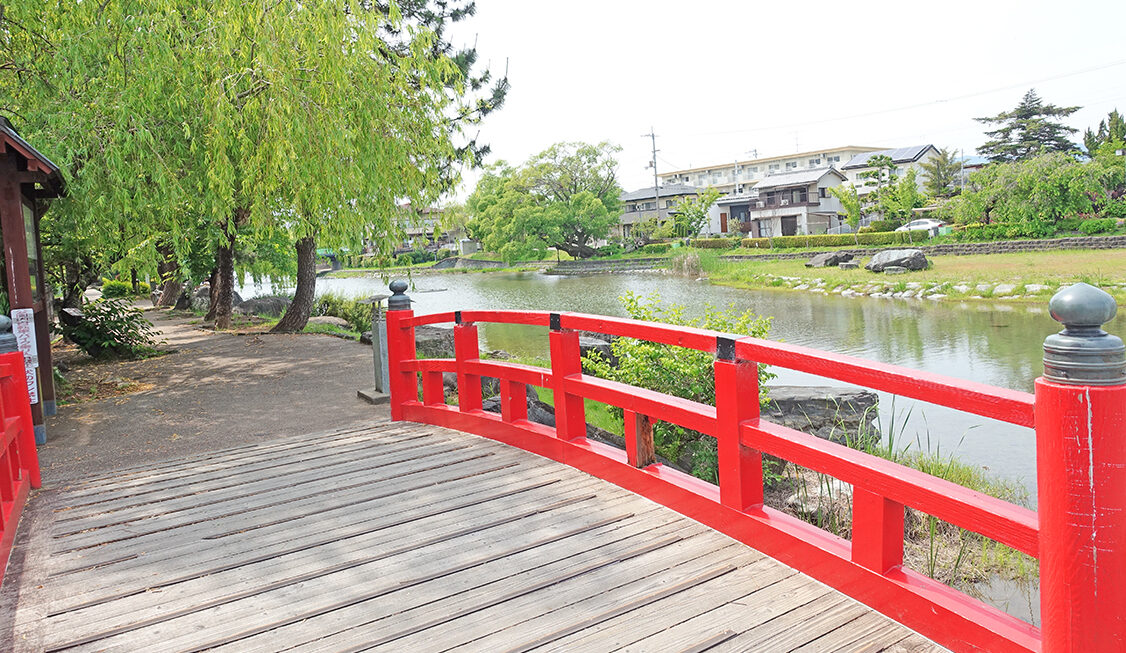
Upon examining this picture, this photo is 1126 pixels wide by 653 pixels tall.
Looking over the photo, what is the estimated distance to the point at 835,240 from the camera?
35656mm

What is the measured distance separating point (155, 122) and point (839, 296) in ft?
66.3

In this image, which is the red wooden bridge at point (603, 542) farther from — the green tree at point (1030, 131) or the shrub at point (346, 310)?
the green tree at point (1030, 131)

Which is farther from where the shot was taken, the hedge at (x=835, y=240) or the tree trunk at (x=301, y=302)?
the hedge at (x=835, y=240)

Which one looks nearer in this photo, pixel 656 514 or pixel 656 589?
pixel 656 589

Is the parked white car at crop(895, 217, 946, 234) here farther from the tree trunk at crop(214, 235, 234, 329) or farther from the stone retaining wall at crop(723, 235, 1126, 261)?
the tree trunk at crop(214, 235, 234, 329)

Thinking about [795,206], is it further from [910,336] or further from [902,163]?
[910,336]

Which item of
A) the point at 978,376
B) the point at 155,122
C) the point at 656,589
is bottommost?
the point at 978,376

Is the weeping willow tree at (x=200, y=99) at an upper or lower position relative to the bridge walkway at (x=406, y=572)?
upper

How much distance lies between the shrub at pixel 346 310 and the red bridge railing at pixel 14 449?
13443mm

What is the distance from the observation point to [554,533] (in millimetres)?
3574

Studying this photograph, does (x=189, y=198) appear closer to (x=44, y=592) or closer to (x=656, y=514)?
(x=44, y=592)

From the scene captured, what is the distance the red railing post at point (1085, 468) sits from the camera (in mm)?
1933

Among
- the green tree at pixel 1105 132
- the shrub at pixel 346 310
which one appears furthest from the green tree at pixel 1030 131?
the shrub at pixel 346 310

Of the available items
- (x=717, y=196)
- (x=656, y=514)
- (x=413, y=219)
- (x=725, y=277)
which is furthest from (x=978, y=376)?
(x=717, y=196)
